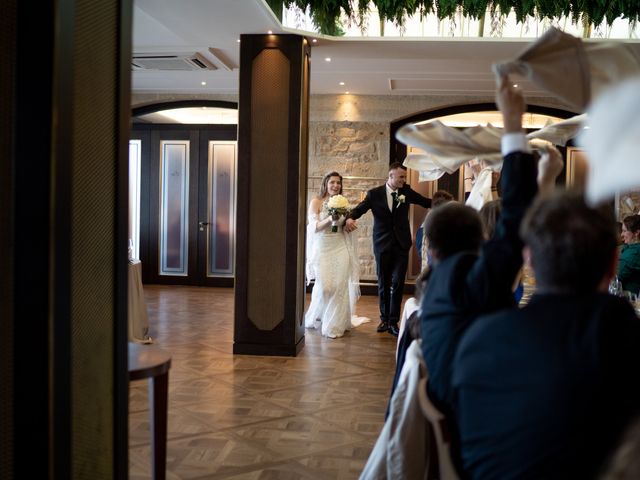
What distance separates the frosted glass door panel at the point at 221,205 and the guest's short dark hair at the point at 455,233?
9.33m

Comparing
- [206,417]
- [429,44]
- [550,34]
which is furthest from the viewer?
[429,44]

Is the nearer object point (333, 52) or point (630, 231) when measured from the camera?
point (630, 231)

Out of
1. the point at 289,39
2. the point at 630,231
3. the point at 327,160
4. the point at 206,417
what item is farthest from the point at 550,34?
the point at 327,160

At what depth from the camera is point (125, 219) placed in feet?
7.88

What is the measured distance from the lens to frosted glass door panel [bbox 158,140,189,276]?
11820mm

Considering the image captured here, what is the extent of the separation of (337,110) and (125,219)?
8.73 m

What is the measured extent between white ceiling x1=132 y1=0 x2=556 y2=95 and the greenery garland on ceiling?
0.24 m

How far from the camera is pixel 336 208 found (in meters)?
7.51

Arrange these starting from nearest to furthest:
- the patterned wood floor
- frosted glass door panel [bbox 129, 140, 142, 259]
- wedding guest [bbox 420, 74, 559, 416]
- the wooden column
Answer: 1. wedding guest [bbox 420, 74, 559, 416]
2. the patterned wood floor
3. the wooden column
4. frosted glass door panel [bbox 129, 140, 142, 259]

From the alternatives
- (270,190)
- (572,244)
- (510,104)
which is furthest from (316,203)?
(572,244)

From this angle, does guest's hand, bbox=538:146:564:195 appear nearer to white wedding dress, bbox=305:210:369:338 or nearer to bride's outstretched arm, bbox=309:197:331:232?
white wedding dress, bbox=305:210:369:338

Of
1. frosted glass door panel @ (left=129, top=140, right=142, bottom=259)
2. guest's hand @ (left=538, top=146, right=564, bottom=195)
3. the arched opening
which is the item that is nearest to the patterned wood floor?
guest's hand @ (left=538, top=146, right=564, bottom=195)

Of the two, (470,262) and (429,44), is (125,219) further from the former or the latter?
(429,44)

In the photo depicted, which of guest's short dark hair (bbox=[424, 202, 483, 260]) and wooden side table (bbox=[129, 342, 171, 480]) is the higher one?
guest's short dark hair (bbox=[424, 202, 483, 260])
